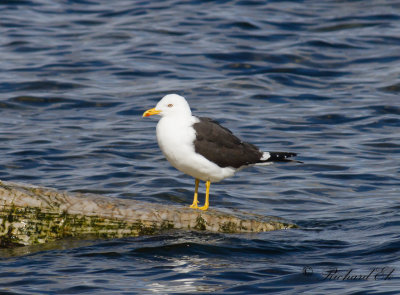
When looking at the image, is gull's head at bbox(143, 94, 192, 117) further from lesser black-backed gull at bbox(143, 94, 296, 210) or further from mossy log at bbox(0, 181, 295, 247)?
mossy log at bbox(0, 181, 295, 247)

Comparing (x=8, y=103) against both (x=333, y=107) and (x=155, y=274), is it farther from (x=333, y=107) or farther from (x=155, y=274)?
(x=155, y=274)

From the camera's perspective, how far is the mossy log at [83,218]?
767 cm

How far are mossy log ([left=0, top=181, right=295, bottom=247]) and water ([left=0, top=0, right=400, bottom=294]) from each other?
151 millimetres

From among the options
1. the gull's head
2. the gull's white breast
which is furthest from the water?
the gull's head

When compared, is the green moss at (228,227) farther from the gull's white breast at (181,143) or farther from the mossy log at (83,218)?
the gull's white breast at (181,143)

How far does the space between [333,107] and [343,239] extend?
6.44 m

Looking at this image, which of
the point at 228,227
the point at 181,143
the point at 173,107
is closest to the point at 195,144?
the point at 181,143

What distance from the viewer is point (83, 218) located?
786 centimetres

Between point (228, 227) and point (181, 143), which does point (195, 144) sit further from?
point (228, 227)

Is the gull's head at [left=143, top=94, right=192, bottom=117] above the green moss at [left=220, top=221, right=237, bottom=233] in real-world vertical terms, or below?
above

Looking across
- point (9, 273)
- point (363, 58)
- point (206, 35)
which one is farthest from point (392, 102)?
point (9, 273)

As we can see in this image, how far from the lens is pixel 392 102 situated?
14805 millimetres

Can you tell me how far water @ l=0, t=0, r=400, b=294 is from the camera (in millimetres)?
7301

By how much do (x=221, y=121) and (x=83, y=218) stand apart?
6.26 m
